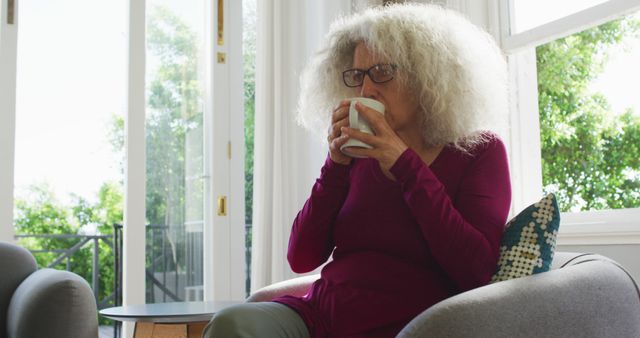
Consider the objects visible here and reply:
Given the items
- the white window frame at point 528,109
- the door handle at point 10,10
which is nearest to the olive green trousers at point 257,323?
the white window frame at point 528,109

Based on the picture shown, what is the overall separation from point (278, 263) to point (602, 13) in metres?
1.81

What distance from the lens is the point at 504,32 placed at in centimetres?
254

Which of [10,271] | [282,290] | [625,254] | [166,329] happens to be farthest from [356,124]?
[10,271]

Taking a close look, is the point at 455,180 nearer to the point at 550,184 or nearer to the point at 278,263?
the point at 550,184

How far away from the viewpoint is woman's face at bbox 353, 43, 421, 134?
133 cm

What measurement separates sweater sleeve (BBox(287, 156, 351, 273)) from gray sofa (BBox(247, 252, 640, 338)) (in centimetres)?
45

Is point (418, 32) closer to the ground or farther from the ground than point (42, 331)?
farther from the ground

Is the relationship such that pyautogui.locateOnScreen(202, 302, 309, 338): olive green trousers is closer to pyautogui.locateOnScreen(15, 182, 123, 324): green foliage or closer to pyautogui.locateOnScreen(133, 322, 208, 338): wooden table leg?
pyautogui.locateOnScreen(133, 322, 208, 338): wooden table leg

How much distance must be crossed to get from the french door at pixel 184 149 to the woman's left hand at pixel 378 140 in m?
2.10

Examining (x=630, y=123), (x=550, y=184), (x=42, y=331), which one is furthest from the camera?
(x=550, y=184)

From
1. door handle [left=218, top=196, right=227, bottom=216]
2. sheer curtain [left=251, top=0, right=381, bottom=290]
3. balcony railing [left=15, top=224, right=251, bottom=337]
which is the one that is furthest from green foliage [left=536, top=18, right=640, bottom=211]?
balcony railing [left=15, top=224, right=251, bottom=337]

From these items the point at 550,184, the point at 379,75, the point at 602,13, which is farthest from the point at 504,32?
the point at 379,75

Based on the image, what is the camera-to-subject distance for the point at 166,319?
1799 mm

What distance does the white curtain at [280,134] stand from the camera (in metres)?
3.17
